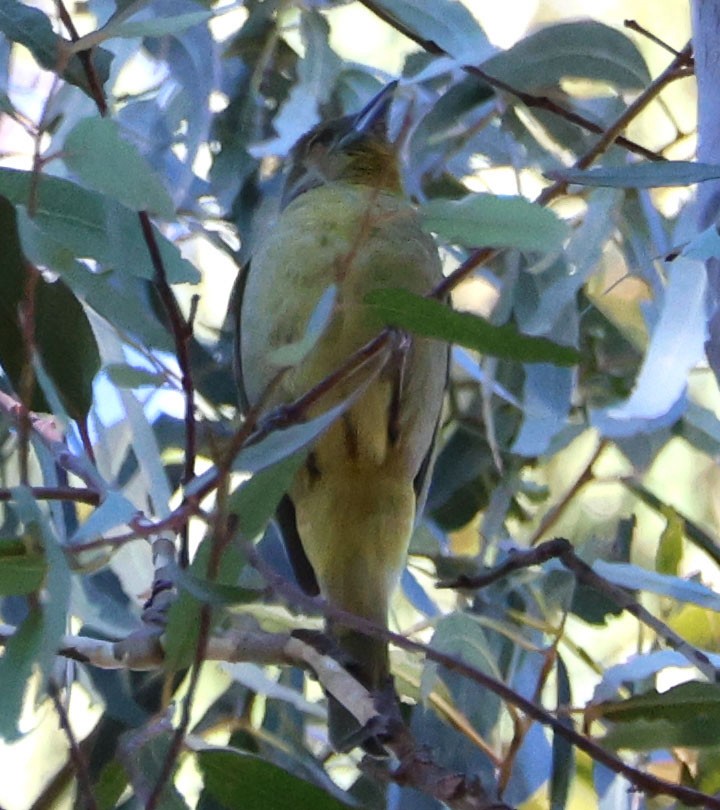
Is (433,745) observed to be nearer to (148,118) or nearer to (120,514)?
(120,514)

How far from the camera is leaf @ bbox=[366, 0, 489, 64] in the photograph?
4.08 ft

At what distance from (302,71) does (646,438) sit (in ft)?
2.04

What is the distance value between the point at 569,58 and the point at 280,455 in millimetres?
700

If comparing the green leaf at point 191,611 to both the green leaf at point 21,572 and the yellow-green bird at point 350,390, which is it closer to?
the green leaf at point 21,572

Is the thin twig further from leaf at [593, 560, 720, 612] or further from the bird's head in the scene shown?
the bird's head

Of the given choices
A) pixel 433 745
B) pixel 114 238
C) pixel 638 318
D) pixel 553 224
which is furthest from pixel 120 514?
pixel 638 318

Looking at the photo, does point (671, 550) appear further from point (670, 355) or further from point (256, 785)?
point (256, 785)

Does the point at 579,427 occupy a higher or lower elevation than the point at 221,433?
higher

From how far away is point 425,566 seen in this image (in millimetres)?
2018

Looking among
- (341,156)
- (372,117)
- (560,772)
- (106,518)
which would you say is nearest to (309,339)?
(106,518)

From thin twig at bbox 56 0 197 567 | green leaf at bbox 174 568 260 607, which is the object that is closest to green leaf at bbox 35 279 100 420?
thin twig at bbox 56 0 197 567

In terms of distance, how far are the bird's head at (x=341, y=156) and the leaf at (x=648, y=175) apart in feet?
2.46

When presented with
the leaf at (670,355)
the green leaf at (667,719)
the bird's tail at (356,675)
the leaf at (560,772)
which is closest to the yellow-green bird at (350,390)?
the bird's tail at (356,675)

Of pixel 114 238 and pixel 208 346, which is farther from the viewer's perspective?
pixel 208 346
